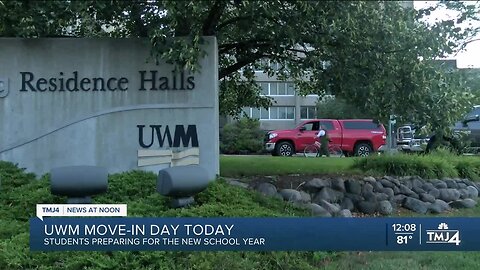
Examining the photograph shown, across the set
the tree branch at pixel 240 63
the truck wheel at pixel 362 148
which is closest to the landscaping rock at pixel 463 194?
the tree branch at pixel 240 63

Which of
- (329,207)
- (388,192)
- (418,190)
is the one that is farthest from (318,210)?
(418,190)

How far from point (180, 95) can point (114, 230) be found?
5059 millimetres

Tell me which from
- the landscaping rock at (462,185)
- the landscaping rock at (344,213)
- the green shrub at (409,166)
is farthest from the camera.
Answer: the green shrub at (409,166)

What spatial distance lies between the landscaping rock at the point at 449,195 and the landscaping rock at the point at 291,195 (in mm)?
3371

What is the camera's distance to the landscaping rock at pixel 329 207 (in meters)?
8.16

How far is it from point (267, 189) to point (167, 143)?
6.16ft

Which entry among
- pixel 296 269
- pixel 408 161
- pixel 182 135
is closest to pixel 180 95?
pixel 182 135

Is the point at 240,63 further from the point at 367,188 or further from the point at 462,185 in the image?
the point at 462,185

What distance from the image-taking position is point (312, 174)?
10.9 m

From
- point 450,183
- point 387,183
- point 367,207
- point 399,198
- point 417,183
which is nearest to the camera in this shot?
point 367,207

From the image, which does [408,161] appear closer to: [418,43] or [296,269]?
[418,43]

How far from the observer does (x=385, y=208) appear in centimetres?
899

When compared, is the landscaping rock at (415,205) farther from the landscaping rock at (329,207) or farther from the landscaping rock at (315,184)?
the landscaping rock at (329,207)

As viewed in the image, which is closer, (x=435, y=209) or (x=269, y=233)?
(x=269, y=233)
